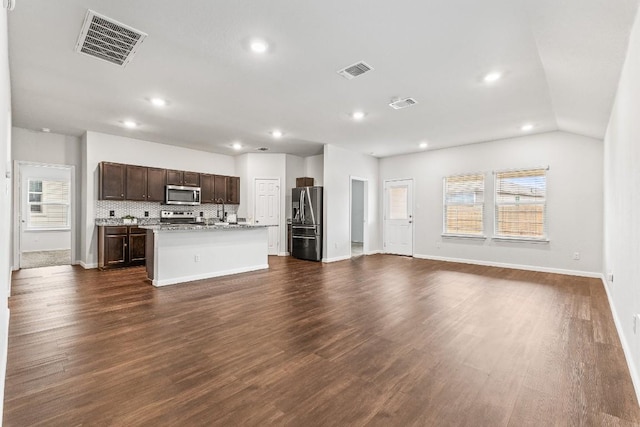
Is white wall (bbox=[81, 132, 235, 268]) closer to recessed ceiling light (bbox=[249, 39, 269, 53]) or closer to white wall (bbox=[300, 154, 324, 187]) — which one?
white wall (bbox=[300, 154, 324, 187])

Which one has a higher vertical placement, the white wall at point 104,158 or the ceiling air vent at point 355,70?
the ceiling air vent at point 355,70

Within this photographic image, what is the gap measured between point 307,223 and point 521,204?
4.66 m

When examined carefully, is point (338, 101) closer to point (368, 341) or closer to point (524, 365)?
point (368, 341)

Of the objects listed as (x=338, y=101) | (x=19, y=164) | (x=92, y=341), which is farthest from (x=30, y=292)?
(x=338, y=101)

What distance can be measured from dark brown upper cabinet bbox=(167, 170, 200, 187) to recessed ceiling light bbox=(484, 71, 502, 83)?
21.3 ft

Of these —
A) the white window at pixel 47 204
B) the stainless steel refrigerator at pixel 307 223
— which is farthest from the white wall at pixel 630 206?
the white window at pixel 47 204

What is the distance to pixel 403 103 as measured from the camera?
4.45m

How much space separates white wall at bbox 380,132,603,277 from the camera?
18.3 feet

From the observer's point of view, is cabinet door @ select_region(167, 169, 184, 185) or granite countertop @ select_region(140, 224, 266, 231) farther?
cabinet door @ select_region(167, 169, 184, 185)

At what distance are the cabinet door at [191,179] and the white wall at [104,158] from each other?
1.14 feet

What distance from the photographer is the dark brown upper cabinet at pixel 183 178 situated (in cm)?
719

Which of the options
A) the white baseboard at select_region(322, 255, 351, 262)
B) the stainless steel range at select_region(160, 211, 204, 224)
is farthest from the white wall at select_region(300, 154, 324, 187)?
the stainless steel range at select_region(160, 211, 204, 224)

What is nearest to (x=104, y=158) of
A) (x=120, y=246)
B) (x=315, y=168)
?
(x=120, y=246)

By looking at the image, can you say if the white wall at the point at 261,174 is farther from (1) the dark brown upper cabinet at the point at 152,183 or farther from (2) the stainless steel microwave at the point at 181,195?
(2) the stainless steel microwave at the point at 181,195
